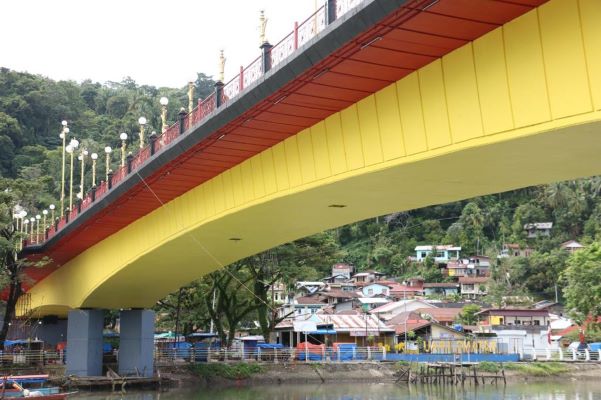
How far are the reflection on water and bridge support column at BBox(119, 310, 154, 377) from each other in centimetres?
209

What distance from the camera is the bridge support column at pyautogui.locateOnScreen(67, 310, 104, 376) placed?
32812 mm

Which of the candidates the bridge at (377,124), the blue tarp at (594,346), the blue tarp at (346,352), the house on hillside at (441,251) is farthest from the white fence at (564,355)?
the house on hillside at (441,251)

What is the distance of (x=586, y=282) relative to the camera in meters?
42.2

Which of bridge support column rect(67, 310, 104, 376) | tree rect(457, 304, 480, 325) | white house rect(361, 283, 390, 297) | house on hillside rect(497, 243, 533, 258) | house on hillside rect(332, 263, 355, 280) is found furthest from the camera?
house on hillside rect(332, 263, 355, 280)

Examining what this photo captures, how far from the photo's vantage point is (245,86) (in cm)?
1445

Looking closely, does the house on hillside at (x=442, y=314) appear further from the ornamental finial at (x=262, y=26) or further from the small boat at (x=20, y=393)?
the ornamental finial at (x=262, y=26)

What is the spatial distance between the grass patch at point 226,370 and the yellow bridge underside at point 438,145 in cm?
1799

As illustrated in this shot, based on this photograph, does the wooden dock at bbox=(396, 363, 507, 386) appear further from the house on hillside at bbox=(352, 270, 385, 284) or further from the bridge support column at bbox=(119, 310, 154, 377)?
the house on hillside at bbox=(352, 270, 385, 284)

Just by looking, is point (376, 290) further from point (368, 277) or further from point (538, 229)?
point (538, 229)

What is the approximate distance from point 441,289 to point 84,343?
66.7 m

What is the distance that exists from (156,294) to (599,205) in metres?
75.4

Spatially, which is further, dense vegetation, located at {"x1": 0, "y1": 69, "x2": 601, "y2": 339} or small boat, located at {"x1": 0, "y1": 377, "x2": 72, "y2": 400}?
dense vegetation, located at {"x1": 0, "y1": 69, "x2": 601, "y2": 339}

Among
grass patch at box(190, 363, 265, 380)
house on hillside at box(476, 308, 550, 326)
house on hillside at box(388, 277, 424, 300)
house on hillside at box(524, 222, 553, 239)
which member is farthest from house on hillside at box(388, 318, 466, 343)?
house on hillside at box(524, 222, 553, 239)

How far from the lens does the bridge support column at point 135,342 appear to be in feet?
111
